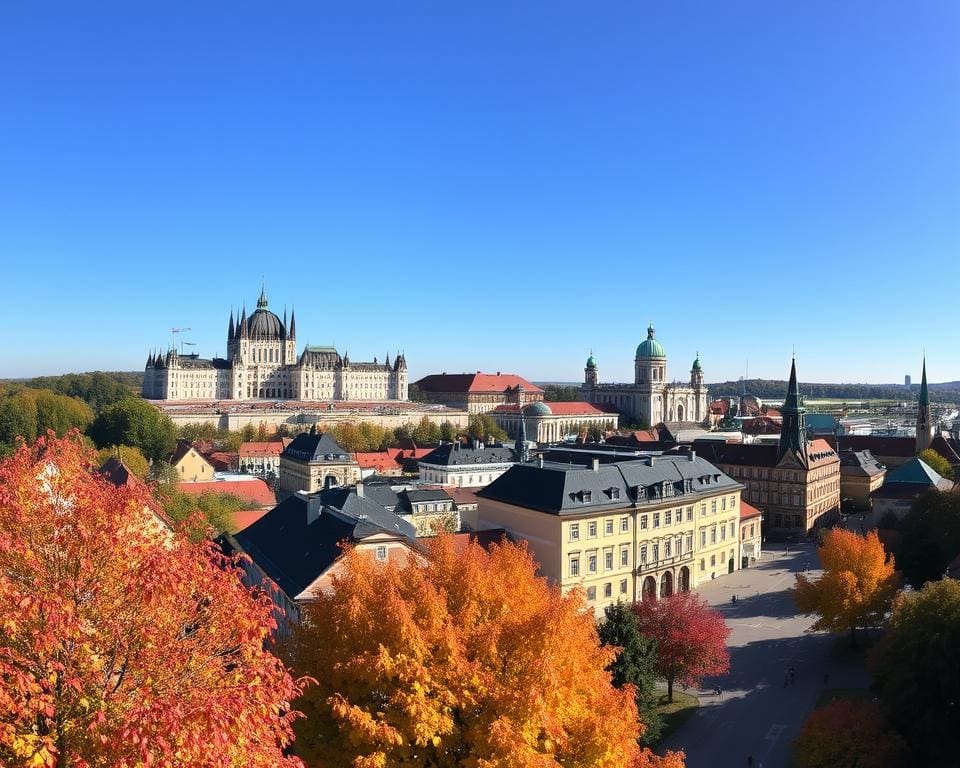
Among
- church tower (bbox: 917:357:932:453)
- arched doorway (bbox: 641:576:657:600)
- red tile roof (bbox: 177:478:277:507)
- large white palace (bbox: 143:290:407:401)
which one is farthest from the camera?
large white palace (bbox: 143:290:407:401)

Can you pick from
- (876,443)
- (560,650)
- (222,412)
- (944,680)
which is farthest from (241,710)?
(222,412)

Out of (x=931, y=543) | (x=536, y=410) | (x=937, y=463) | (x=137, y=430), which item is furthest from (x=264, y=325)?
(x=931, y=543)

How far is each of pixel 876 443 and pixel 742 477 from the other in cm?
3877

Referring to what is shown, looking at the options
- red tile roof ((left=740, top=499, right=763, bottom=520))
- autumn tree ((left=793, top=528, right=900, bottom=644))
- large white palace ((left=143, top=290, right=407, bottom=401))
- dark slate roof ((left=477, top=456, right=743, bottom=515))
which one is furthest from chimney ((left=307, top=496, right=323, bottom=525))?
large white palace ((left=143, top=290, right=407, bottom=401))

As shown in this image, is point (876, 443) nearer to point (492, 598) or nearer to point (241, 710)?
point (492, 598)

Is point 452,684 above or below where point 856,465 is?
above

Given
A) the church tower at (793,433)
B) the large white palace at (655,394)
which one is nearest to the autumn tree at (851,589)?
the church tower at (793,433)

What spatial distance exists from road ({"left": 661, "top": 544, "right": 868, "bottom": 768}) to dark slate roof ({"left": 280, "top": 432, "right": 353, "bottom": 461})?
4593cm

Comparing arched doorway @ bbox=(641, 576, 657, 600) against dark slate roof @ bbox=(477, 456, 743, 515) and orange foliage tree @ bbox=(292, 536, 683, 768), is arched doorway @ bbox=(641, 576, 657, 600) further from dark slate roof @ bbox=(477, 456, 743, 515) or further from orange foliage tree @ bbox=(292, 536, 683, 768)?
orange foliage tree @ bbox=(292, 536, 683, 768)

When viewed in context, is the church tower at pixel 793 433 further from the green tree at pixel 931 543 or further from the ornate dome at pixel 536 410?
the ornate dome at pixel 536 410

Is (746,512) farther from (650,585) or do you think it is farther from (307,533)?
(307,533)

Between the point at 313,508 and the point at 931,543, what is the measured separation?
124 feet

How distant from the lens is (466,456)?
287 feet

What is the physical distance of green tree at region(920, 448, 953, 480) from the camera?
3490 inches
